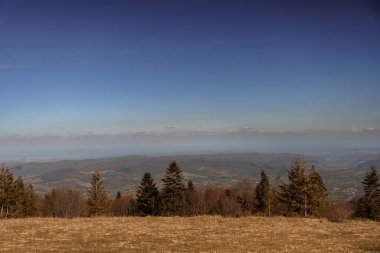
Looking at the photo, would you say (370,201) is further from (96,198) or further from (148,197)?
(96,198)

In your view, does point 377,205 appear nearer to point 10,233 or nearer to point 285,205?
point 285,205

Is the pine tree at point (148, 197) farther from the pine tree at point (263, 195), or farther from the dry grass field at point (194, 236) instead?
the dry grass field at point (194, 236)

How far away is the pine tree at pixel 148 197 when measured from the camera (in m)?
78.0

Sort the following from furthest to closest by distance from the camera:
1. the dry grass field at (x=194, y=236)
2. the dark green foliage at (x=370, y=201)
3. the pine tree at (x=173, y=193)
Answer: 1. the pine tree at (x=173, y=193)
2. the dark green foliage at (x=370, y=201)
3. the dry grass field at (x=194, y=236)

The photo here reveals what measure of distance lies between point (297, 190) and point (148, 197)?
31.4m

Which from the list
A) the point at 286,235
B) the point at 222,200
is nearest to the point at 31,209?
the point at 222,200

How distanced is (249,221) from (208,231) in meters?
8.36

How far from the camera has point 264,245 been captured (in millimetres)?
25312

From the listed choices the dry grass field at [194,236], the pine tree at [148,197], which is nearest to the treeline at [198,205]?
the pine tree at [148,197]

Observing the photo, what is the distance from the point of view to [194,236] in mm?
28984

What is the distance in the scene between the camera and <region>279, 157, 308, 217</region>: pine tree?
61656 mm

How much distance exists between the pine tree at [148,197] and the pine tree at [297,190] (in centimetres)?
2751

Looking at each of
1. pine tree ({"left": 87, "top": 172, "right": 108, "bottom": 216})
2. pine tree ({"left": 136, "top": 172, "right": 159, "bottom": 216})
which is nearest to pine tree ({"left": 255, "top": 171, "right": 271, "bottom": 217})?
pine tree ({"left": 136, "top": 172, "right": 159, "bottom": 216})

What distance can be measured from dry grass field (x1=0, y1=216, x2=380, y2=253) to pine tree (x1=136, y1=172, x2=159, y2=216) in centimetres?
3874
